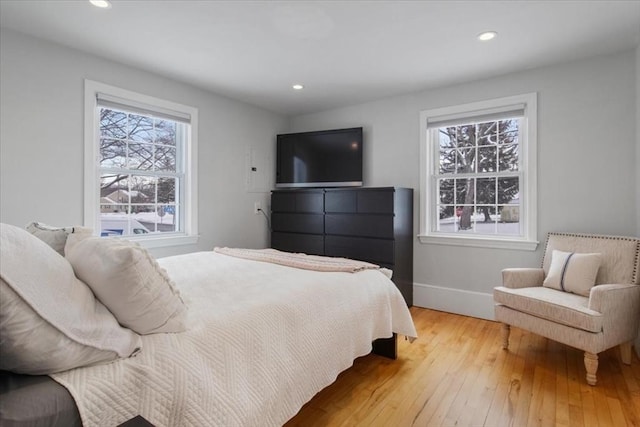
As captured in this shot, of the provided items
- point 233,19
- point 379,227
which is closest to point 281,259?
point 379,227

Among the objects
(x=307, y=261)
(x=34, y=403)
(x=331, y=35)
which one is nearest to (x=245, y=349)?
(x=34, y=403)

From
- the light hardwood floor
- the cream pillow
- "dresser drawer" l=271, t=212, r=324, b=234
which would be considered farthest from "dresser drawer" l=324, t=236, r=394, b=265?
the cream pillow

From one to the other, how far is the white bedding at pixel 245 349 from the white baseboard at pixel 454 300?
147 cm

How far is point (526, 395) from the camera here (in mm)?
2008

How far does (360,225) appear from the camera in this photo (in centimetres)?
362

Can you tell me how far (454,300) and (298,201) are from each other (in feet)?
6.73

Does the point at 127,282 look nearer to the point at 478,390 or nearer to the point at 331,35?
the point at 478,390

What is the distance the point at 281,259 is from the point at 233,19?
168 centimetres

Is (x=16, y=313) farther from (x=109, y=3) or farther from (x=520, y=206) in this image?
(x=520, y=206)

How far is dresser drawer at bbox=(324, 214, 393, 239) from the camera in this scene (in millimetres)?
3438

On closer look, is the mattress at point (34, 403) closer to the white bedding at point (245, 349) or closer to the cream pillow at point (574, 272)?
the white bedding at point (245, 349)

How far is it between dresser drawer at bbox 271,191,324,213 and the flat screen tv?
0.31 metres

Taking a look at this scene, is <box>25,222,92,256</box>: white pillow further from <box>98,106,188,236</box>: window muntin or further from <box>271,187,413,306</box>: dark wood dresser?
<box>271,187,413,306</box>: dark wood dresser

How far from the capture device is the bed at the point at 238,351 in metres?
0.95
